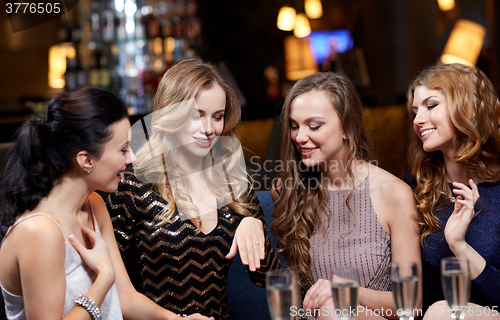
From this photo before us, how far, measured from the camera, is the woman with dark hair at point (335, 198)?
5.81 ft

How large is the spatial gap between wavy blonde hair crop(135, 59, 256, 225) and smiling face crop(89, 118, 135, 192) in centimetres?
39

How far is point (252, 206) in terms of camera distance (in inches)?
70.9

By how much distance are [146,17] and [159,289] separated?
3851 millimetres

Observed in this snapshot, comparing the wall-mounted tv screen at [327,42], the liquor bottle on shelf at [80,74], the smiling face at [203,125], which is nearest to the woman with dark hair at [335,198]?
the smiling face at [203,125]

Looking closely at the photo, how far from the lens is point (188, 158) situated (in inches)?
69.2

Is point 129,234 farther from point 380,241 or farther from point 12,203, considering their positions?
point 380,241

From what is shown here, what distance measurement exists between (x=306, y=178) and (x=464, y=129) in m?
0.61

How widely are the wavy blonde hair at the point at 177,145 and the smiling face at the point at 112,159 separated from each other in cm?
39

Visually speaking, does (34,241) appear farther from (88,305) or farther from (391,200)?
(391,200)

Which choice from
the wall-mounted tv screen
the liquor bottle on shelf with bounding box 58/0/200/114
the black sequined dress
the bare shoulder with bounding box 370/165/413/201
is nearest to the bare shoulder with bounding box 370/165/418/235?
the bare shoulder with bounding box 370/165/413/201

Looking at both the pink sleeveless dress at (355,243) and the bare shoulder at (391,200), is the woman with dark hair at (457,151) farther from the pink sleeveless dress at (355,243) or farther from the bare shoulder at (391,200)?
the pink sleeveless dress at (355,243)

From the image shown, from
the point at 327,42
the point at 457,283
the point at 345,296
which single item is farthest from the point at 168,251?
the point at 327,42

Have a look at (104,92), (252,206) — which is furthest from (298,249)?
(104,92)

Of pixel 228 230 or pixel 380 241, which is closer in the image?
pixel 228 230
